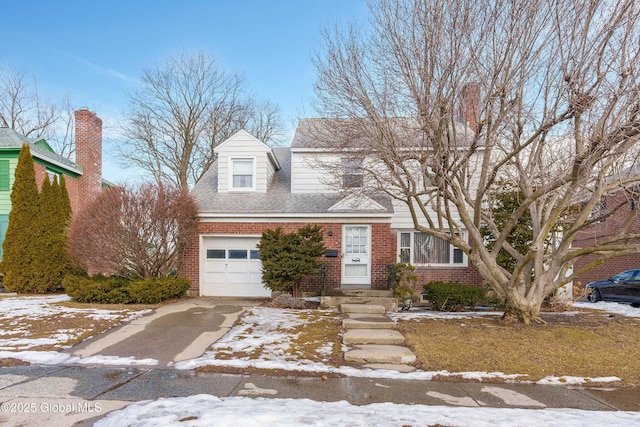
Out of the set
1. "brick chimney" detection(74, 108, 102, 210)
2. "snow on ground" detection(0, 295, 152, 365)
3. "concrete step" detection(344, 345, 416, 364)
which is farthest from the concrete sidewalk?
"brick chimney" detection(74, 108, 102, 210)

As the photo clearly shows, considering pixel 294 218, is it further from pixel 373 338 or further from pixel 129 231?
pixel 373 338

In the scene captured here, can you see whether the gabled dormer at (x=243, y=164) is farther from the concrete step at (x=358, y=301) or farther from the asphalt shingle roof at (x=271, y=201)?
the concrete step at (x=358, y=301)

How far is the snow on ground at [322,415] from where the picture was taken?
11.5ft

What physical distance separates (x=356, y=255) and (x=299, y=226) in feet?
6.58

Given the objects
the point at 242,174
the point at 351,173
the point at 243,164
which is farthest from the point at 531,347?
the point at 243,164

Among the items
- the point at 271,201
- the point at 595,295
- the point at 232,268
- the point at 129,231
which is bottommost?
the point at 595,295

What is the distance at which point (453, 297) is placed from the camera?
33.4 ft

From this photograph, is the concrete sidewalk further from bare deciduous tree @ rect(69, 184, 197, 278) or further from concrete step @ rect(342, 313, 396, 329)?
bare deciduous tree @ rect(69, 184, 197, 278)

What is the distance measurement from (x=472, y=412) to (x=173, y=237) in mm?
8948

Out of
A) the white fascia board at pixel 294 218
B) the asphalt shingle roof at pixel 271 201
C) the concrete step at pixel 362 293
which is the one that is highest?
the asphalt shingle roof at pixel 271 201

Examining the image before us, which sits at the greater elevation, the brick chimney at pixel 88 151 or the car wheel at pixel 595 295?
the brick chimney at pixel 88 151

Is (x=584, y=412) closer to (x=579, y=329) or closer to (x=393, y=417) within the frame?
(x=393, y=417)

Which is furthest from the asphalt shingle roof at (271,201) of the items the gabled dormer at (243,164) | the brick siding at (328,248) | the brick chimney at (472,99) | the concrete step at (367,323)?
the brick chimney at (472,99)

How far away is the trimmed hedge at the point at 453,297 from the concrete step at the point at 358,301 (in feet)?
4.54
